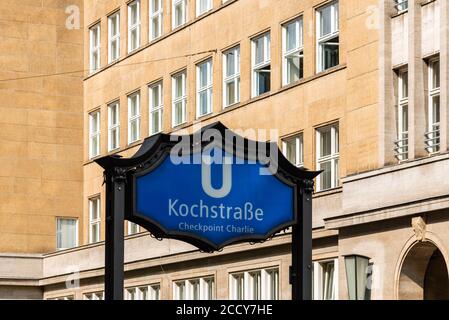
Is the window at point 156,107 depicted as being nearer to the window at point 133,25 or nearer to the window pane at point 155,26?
the window pane at point 155,26

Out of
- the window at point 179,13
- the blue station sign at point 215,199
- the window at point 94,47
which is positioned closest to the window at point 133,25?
the window at point 179,13

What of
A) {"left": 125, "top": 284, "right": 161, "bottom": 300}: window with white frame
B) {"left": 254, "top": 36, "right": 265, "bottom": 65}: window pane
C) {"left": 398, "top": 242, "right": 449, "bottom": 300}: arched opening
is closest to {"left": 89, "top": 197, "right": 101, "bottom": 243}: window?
{"left": 125, "top": 284, "right": 161, "bottom": 300}: window with white frame

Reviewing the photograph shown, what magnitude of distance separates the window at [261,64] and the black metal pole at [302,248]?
26.9 meters

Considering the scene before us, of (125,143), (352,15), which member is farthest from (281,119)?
(125,143)

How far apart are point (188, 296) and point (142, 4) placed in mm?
11779

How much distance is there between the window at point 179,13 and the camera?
1897 inches

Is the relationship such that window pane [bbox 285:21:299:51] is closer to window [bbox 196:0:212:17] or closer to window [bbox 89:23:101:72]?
window [bbox 196:0:212:17]

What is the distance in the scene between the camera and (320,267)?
3847 cm

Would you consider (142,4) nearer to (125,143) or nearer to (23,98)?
(125,143)

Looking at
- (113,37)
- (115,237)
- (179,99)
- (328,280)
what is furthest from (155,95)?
(115,237)

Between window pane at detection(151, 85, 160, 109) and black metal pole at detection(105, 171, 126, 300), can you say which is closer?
black metal pole at detection(105, 171, 126, 300)

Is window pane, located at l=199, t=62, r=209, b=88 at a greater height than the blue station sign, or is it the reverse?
window pane, located at l=199, t=62, r=209, b=88

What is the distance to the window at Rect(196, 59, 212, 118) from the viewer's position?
45781 millimetres

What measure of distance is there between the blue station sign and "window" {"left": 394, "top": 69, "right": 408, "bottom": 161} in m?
19.1
